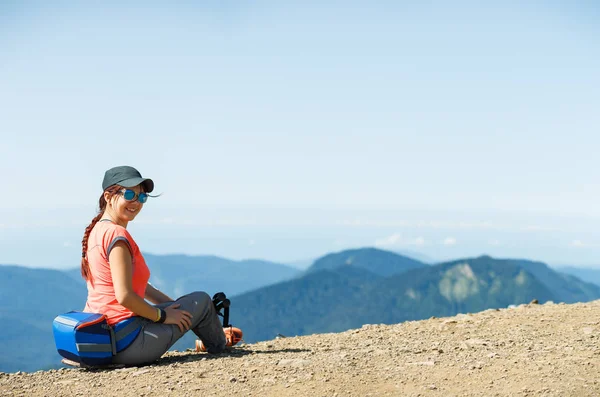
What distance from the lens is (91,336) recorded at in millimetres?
8086

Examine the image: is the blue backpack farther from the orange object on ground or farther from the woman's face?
the orange object on ground

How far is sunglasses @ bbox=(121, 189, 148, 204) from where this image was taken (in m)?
8.08

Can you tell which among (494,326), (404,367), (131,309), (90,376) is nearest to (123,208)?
(131,309)

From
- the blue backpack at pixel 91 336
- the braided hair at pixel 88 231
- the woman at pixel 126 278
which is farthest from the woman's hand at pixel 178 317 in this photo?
the braided hair at pixel 88 231

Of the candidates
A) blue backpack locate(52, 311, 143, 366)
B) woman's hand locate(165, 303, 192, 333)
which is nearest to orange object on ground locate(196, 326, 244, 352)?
woman's hand locate(165, 303, 192, 333)

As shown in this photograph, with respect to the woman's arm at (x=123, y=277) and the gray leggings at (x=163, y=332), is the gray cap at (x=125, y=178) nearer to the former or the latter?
the woman's arm at (x=123, y=277)

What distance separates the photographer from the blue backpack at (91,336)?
26.4 feet

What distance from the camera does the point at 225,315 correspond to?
9383 mm

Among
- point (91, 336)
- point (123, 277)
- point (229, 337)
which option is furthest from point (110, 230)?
point (229, 337)

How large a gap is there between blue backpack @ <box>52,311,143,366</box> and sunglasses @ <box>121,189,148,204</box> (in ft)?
5.03

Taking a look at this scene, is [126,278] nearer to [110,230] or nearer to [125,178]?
[110,230]

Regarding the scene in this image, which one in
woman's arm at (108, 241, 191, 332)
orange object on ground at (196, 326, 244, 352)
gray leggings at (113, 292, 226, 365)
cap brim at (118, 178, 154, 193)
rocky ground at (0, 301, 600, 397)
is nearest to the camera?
rocky ground at (0, 301, 600, 397)

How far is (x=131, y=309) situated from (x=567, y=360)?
18.8 feet

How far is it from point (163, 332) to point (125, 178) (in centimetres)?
213
